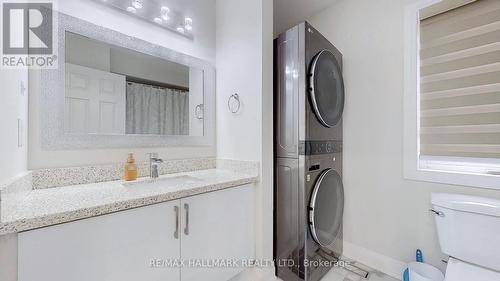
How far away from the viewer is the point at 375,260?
5.90 feet

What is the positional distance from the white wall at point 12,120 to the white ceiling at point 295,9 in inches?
86.6

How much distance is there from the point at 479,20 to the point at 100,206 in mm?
2520

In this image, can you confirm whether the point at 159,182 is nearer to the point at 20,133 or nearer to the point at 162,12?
the point at 20,133

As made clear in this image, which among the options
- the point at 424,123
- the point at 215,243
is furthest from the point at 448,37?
the point at 215,243

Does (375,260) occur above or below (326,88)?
below

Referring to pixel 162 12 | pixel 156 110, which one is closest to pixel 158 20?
pixel 162 12

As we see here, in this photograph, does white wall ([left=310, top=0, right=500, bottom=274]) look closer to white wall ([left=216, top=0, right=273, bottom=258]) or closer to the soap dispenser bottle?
white wall ([left=216, top=0, right=273, bottom=258])

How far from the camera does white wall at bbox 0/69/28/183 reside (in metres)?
0.77

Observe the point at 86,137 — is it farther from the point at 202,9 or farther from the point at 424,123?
the point at 424,123

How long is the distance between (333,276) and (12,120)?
2262mm

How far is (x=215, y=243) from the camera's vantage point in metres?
1.25

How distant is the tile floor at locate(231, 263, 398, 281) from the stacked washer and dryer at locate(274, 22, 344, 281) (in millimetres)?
78

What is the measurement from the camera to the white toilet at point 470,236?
1.14 meters

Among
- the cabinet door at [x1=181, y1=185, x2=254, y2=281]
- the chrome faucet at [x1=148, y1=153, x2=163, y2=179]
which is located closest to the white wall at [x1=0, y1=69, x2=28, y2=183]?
the chrome faucet at [x1=148, y1=153, x2=163, y2=179]
